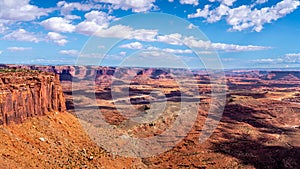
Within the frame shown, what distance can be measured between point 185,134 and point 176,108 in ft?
86.1

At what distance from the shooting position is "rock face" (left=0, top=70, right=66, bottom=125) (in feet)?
115

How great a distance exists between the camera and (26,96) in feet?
127

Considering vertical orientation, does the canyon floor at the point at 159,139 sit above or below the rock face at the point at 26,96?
below

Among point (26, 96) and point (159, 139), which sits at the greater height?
point (26, 96)

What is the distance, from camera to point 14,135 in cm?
3397

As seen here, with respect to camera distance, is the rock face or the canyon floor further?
the rock face

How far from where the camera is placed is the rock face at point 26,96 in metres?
35.1

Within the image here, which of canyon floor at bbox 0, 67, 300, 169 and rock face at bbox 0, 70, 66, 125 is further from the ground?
rock face at bbox 0, 70, 66, 125

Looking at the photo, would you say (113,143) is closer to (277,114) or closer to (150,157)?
(150,157)

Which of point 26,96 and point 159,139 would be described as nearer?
point 26,96

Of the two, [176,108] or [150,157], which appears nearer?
[150,157]

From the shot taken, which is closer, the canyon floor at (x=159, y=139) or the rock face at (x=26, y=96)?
the canyon floor at (x=159, y=139)

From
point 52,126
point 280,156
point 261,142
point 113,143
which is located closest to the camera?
point 52,126

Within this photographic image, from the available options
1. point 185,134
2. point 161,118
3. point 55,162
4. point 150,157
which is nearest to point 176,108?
point 161,118
